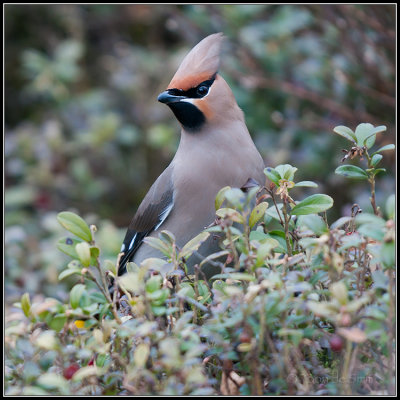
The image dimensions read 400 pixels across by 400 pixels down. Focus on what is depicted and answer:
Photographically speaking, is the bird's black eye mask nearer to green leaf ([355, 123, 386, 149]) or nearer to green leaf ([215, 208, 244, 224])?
green leaf ([355, 123, 386, 149])

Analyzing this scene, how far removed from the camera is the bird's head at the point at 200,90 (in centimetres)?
293

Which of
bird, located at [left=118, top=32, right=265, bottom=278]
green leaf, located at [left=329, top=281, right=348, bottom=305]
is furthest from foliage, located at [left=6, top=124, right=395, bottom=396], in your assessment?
bird, located at [left=118, top=32, right=265, bottom=278]

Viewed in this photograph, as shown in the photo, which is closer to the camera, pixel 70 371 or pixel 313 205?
pixel 70 371

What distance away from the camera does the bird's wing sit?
3.15 m

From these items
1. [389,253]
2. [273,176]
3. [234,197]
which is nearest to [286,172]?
[273,176]

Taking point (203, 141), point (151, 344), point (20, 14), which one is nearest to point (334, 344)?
point (151, 344)

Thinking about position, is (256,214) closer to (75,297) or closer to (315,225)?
(315,225)

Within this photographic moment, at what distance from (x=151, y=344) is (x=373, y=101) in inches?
138

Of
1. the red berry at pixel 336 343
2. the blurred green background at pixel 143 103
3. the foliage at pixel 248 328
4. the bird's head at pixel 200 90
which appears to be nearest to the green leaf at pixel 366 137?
the foliage at pixel 248 328

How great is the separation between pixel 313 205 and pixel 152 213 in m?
1.47

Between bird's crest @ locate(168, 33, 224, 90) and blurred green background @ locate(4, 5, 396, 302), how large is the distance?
1134 millimetres

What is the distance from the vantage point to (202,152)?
301 centimetres

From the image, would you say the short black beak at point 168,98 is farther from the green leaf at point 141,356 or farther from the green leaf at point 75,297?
the green leaf at point 141,356

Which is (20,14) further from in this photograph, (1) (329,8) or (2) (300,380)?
(2) (300,380)
